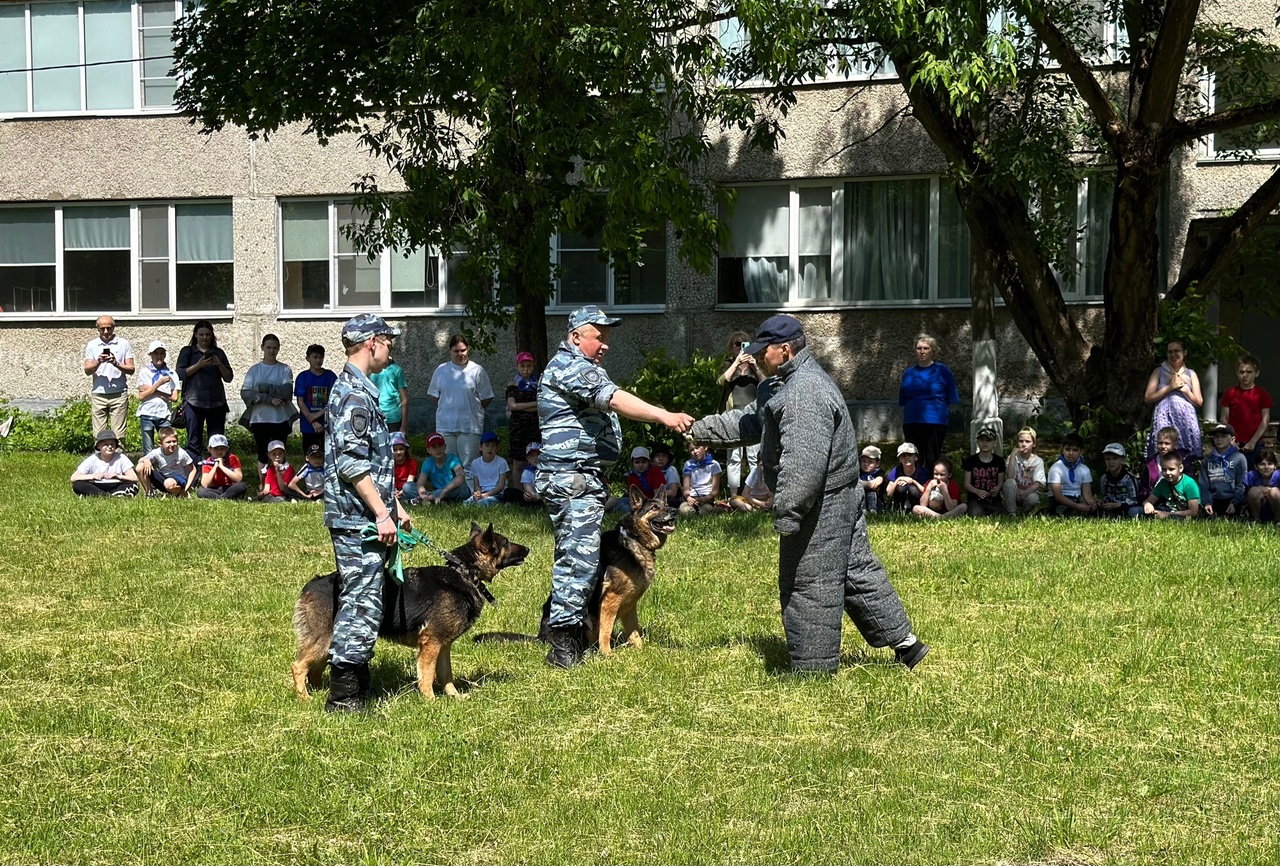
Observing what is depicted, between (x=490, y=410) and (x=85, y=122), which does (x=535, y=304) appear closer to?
(x=490, y=410)

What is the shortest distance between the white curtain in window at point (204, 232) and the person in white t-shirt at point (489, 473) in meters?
10.0

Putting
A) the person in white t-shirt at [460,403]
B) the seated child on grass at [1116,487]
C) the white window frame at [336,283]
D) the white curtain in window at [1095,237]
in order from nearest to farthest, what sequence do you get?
the seated child on grass at [1116,487] < the person in white t-shirt at [460,403] < the white curtain in window at [1095,237] < the white window frame at [336,283]

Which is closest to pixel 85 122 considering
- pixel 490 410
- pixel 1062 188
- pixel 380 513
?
pixel 490 410

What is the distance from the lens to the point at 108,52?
2417 centimetres

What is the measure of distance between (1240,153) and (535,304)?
32.4ft

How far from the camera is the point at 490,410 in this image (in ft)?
72.3

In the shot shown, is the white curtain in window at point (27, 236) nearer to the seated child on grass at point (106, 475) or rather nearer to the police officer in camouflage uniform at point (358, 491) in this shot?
the seated child on grass at point (106, 475)

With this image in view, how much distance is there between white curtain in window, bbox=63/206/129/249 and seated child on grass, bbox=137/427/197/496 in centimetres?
898

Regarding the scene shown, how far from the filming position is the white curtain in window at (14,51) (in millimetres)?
24392

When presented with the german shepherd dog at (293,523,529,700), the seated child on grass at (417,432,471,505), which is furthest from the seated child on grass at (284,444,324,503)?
the german shepherd dog at (293,523,529,700)

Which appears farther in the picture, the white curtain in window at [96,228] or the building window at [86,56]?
the white curtain in window at [96,228]

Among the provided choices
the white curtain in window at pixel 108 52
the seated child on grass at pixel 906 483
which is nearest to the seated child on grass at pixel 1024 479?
the seated child on grass at pixel 906 483

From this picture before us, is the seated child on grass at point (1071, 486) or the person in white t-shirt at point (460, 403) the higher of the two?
the person in white t-shirt at point (460, 403)

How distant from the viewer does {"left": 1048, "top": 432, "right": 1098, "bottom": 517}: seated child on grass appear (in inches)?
564
